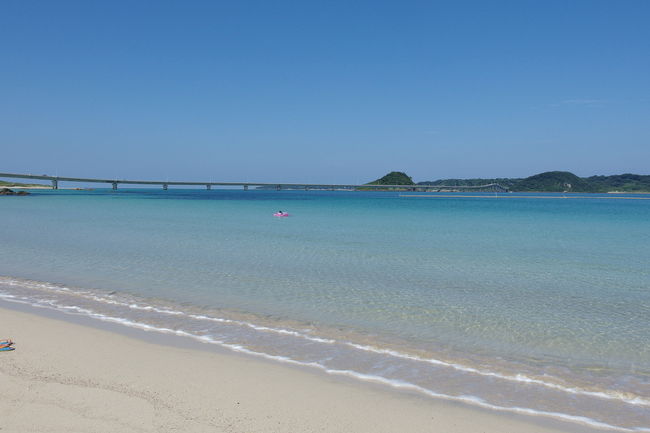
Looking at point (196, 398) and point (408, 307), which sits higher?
point (196, 398)

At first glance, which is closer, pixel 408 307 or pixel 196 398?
pixel 196 398

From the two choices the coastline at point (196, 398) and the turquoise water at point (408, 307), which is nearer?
the coastline at point (196, 398)

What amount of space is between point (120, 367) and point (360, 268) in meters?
8.40

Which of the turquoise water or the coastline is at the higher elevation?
the coastline

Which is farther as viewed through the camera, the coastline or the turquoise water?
the turquoise water

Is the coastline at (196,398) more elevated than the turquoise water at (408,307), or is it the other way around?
the coastline at (196,398)

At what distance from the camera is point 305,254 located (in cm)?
1546

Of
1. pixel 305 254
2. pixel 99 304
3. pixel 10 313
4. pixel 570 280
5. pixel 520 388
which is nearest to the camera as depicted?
pixel 520 388

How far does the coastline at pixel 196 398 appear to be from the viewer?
401 cm

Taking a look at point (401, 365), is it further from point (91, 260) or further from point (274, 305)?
point (91, 260)

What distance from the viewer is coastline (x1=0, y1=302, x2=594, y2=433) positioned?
401 centimetres

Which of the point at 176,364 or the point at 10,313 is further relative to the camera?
the point at 10,313

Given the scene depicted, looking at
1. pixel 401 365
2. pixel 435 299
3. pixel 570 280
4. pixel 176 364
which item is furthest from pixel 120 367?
pixel 570 280

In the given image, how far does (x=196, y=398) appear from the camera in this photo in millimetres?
4508
